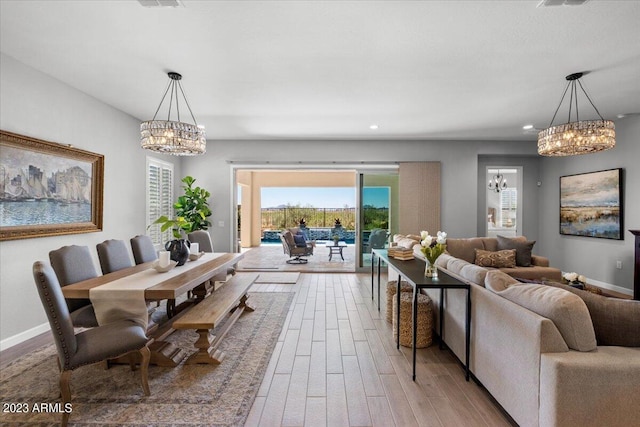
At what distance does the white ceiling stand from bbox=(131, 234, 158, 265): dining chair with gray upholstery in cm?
193

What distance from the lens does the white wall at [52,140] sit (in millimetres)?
3039

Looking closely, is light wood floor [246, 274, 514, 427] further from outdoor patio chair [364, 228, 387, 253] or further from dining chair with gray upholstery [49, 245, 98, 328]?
outdoor patio chair [364, 228, 387, 253]

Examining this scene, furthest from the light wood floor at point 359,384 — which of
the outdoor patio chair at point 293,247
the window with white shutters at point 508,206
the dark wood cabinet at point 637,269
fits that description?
the window with white shutters at point 508,206

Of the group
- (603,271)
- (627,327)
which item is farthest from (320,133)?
(603,271)

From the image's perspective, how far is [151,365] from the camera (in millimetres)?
2686

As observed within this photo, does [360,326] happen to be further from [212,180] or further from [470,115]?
[212,180]

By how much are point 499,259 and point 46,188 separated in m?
6.22

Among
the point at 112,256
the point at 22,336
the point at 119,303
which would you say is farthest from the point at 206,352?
the point at 22,336

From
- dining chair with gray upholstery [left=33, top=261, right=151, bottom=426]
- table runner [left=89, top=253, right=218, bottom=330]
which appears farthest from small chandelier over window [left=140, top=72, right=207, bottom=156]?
dining chair with gray upholstery [left=33, top=261, right=151, bottom=426]

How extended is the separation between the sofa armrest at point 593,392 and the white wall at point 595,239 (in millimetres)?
4790

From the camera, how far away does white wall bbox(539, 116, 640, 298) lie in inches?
192

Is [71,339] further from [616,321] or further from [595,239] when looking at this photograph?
[595,239]

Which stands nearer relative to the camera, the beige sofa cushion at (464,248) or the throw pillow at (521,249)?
the throw pillow at (521,249)

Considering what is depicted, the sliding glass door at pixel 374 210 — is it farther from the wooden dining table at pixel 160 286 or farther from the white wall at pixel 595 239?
the wooden dining table at pixel 160 286
